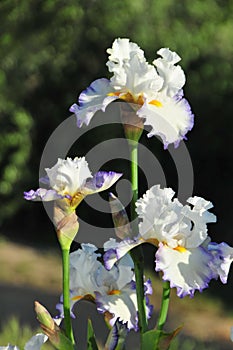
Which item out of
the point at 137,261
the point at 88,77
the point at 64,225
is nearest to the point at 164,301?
the point at 137,261

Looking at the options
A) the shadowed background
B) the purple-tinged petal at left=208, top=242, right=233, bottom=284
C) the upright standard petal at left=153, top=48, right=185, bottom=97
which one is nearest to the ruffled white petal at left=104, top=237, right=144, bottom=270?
the purple-tinged petal at left=208, top=242, right=233, bottom=284

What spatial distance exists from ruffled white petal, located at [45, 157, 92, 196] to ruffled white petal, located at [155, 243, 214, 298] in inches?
6.0

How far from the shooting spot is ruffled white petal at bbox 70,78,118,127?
1.11 m

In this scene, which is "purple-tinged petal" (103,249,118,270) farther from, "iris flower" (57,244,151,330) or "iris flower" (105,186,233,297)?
"iris flower" (57,244,151,330)

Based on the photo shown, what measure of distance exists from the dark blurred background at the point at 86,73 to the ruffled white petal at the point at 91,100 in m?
2.62

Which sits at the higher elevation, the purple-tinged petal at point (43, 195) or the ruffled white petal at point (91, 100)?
the ruffled white petal at point (91, 100)

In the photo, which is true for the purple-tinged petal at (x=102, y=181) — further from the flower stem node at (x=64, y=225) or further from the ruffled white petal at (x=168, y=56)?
the ruffled white petal at (x=168, y=56)

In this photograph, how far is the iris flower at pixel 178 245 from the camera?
1.03m

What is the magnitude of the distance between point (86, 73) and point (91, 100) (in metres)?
5.43

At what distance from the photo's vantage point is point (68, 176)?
1.11 meters

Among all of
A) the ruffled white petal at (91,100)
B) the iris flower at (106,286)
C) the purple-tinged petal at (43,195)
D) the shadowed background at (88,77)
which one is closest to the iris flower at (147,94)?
the ruffled white petal at (91,100)

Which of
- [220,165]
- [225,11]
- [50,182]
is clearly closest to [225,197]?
[220,165]

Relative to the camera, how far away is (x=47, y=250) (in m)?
6.64

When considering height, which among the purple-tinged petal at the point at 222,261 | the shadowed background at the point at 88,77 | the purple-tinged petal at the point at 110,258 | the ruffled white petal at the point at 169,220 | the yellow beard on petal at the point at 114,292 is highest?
the shadowed background at the point at 88,77
